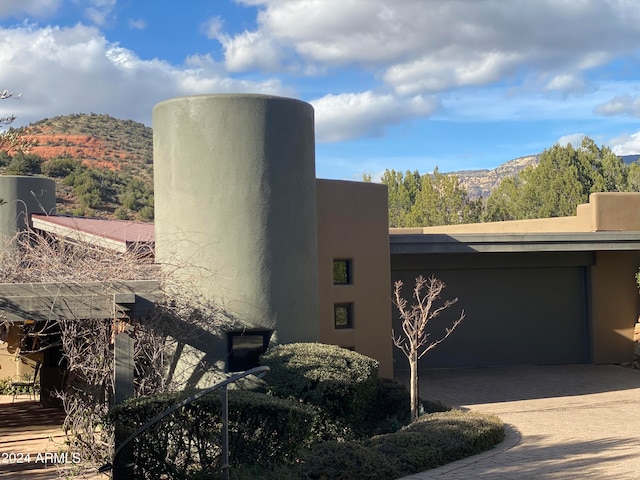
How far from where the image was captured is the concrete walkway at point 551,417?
10.5 m

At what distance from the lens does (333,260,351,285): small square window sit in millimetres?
16781

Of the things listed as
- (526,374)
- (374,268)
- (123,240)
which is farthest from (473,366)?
(123,240)

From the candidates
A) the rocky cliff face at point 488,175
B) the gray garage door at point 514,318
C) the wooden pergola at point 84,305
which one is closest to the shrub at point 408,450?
Result: the wooden pergola at point 84,305

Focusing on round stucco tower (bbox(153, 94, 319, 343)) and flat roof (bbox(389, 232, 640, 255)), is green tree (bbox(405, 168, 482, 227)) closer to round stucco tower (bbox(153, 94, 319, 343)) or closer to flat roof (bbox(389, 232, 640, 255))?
flat roof (bbox(389, 232, 640, 255))

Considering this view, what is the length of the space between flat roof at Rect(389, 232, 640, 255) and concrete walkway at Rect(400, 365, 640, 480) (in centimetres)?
330

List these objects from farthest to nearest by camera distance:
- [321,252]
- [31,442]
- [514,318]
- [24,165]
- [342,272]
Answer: [24,165] < [514,318] < [342,272] < [321,252] < [31,442]

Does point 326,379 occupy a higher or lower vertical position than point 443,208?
lower

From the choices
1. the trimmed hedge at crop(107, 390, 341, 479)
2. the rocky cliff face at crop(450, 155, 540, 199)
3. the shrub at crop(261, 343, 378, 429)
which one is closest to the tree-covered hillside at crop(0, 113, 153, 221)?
the shrub at crop(261, 343, 378, 429)

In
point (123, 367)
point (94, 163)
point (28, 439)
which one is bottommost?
point (28, 439)

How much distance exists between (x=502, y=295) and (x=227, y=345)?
1044 cm

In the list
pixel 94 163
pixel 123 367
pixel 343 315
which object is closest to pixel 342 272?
pixel 343 315

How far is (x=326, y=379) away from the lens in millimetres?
12570

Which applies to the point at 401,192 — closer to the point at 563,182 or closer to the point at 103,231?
the point at 563,182

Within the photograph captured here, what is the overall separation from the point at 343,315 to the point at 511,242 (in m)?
5.08
